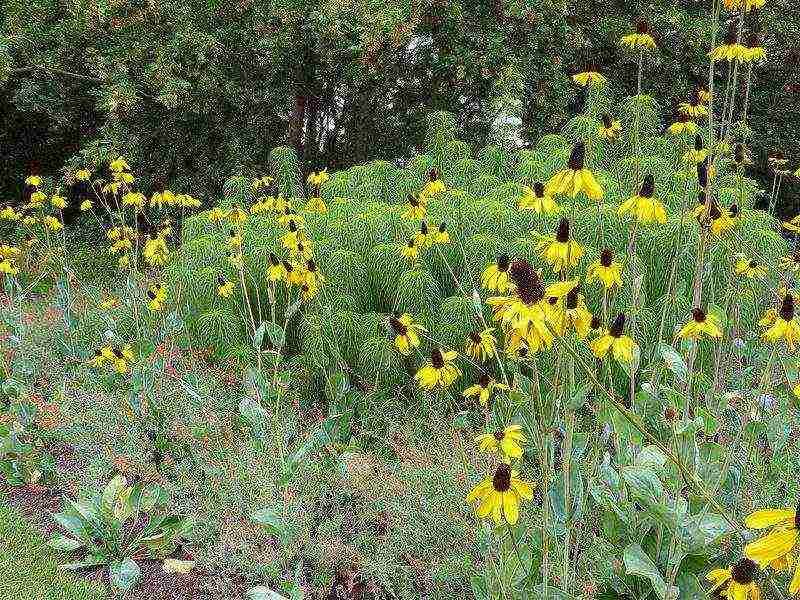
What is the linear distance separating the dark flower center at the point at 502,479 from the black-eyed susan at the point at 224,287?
5.71ft

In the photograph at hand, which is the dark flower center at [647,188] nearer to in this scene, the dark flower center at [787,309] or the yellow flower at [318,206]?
the dark flower center at [787,309]

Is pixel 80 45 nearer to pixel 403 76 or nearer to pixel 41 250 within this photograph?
pixel 41 250

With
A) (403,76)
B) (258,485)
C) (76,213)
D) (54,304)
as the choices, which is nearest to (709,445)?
(258,485)

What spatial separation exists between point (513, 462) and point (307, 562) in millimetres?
628

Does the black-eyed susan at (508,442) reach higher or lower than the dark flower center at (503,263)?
lower

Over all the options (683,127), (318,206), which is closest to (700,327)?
(683,127)

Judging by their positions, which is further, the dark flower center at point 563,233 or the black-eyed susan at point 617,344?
the black-eyed susan at point 617,344

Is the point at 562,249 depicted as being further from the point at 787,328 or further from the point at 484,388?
the point at 484,388

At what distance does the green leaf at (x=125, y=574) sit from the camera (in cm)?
214

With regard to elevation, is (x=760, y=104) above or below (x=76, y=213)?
above

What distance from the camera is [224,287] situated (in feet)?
9.57

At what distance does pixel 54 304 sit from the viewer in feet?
13.7

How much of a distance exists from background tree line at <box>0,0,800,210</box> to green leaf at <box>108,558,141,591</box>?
10.2ft

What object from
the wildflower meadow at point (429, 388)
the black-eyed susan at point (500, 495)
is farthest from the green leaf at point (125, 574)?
the black-eyed susan at point (500, 495)
